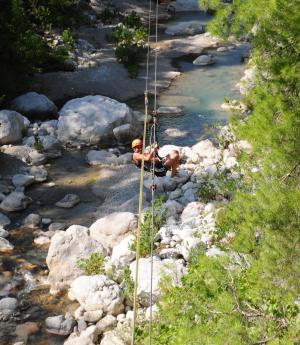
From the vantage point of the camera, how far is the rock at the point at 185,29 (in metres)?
27.5

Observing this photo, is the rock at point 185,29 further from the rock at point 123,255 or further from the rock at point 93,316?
the rock at point 93,316

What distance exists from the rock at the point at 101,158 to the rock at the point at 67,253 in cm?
436

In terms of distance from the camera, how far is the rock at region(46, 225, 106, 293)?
9516mm

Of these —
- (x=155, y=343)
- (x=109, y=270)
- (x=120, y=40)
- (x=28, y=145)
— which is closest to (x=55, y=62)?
(x=120, y=40)

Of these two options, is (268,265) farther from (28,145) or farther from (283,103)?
(28,145)

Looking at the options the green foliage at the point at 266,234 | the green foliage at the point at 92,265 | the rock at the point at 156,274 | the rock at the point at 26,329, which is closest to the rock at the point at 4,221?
the green foliage at the point at 92,265

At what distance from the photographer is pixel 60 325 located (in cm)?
844

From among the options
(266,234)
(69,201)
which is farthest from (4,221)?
(266,234)

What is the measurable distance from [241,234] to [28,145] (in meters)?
11.7

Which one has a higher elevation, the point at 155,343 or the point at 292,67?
the point at 292,67

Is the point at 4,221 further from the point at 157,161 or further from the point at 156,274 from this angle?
the point at 156,274

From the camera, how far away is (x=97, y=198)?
12.7m

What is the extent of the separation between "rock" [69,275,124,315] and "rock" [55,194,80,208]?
367cm

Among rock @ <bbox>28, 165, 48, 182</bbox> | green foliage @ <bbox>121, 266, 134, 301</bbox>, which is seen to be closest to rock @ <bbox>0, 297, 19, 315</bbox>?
green foliage @ <bbox>121, 266, 134, 301</bbox>
